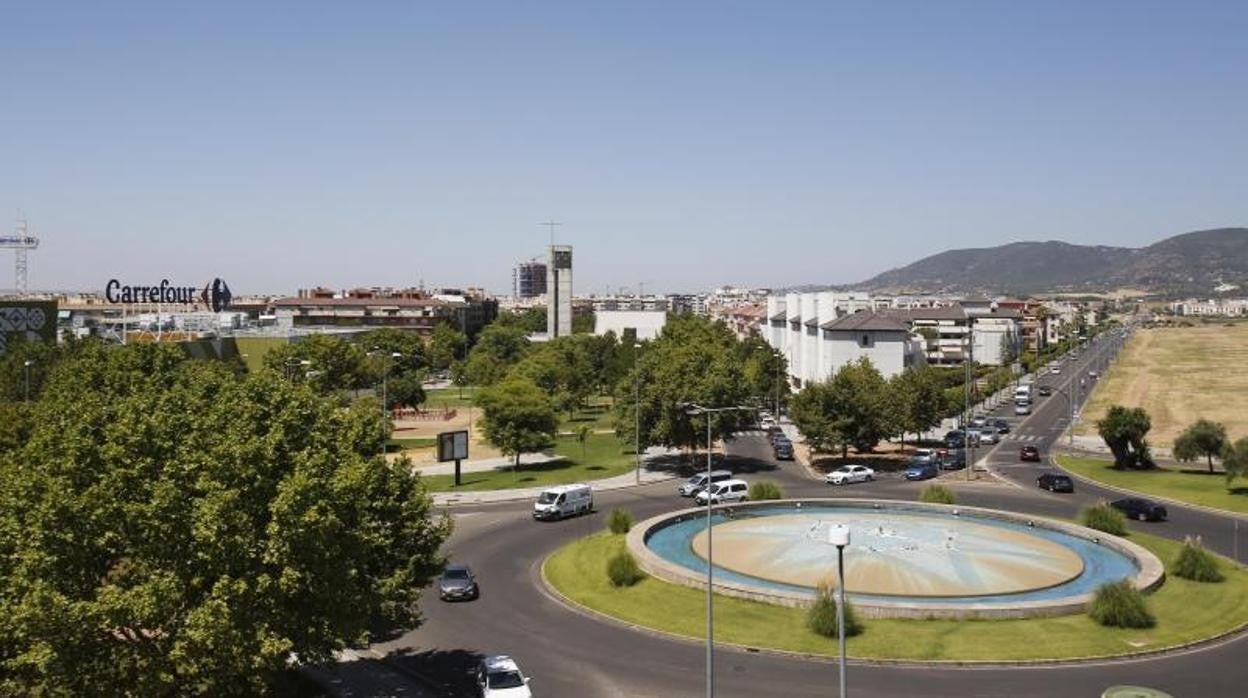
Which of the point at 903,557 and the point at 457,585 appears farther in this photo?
the point at 903,557

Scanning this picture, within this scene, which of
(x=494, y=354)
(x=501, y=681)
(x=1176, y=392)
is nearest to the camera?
(x=501, y=681)

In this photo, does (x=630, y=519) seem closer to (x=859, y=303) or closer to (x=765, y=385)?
(x=765, y=385)

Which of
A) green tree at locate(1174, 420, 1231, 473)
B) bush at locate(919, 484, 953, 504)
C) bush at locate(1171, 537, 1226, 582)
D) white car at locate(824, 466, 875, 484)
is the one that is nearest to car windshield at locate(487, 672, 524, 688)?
bush at locate(1171, 537, 1226, 582)

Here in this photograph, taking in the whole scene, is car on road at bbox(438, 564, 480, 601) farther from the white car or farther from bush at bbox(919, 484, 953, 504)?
the white car

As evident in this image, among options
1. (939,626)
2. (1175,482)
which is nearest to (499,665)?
(939,626)

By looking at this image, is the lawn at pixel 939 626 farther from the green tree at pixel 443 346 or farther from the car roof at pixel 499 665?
the green tree at pixel 443 346

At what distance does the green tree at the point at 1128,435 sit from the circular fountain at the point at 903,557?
2470cm

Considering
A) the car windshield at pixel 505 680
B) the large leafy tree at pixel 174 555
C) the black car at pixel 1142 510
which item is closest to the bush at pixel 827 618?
the car windshield at pixel 505 680

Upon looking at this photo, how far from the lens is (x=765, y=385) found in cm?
11044

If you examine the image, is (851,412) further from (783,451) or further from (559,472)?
(559,472)

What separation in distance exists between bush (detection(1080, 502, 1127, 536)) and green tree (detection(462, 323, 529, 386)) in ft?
286

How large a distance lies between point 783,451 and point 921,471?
12.8m

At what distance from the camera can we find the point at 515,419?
227 feet

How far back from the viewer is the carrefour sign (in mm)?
99688
